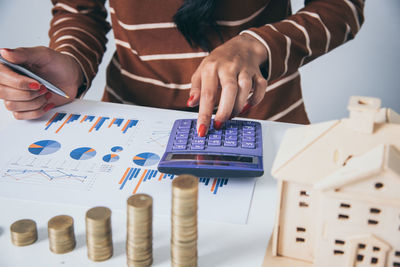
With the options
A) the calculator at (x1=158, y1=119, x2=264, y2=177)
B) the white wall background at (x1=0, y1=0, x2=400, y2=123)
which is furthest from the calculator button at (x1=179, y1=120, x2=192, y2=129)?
the white wall background at (x1=0, y1=0, x2=400, y2=123)

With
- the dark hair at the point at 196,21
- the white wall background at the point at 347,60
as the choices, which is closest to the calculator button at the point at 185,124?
the dark hair at the point at 196,21

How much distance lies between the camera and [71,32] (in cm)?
93

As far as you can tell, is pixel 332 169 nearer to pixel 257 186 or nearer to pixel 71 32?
pixel 257 186

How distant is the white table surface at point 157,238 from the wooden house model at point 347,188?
6 centimetres

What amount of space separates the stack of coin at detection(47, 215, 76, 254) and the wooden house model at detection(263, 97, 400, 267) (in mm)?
208

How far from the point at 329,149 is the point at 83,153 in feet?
1.20

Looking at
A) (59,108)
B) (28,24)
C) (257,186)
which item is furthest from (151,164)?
(28,24)

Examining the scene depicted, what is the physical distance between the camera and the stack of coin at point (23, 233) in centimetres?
46

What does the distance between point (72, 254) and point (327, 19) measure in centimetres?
62

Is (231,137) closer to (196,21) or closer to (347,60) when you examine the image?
(196,21)

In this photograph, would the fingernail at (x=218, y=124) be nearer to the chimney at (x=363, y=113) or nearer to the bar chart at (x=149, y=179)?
the bar chart at (x=149, y=179)

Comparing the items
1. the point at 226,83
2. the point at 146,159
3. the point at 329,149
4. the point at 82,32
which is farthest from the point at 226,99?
the point at 82,32

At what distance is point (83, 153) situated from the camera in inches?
24.9

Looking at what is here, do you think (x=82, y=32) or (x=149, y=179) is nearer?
(x=149, y=179)
